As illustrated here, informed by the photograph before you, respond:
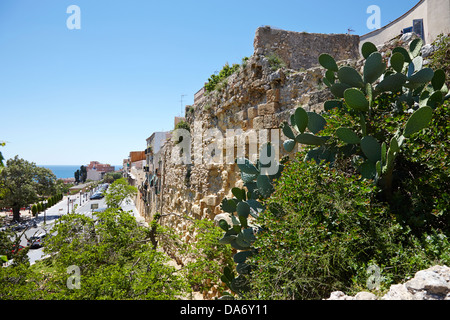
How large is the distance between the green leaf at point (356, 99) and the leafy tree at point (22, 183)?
29.2 meters

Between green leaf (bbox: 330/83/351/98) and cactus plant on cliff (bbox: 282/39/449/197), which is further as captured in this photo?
green leaf (bbox: 330/83/351/98)

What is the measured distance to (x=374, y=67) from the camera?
272 centimetres

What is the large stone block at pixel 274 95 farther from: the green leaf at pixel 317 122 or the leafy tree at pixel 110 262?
the leafy tree at pixel 110 262

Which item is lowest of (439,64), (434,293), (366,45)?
(434,293)

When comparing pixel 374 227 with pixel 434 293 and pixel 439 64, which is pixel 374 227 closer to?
pixel 434 293

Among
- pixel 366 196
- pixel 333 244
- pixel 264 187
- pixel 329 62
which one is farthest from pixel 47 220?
pixel 366 196

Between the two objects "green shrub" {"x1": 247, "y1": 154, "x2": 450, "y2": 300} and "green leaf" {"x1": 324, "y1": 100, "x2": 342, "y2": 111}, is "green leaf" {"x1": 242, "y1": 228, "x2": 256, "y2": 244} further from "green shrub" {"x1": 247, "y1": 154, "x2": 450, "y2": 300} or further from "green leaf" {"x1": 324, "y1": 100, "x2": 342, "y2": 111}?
"green leaf" {"x1": 324, "y1": 100, "x2": 342, "y2": 111}

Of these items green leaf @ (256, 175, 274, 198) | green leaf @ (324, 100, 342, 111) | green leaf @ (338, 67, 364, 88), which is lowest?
green leaf @ (256, 175, 274, 198)

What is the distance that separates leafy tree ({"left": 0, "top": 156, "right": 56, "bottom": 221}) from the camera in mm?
25047

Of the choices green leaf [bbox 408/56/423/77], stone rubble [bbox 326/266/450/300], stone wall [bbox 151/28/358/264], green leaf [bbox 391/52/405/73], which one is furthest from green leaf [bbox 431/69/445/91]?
stone rubble [bbox 326/266/450/300]

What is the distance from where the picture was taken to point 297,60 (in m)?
8.75

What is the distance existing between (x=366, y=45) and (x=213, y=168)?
4.04 meters

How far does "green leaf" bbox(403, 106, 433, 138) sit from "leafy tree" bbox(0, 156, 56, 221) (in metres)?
29.7
